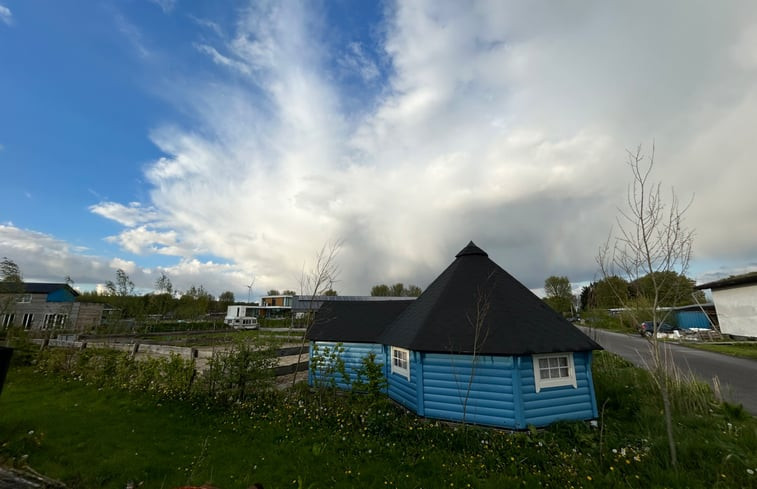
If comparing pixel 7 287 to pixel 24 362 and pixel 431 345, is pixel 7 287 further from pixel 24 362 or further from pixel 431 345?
pixel 431 345

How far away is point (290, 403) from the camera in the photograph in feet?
30.5

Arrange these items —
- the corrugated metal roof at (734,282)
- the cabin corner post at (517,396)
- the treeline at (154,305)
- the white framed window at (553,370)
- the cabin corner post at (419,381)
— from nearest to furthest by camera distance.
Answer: the cabin corner post at (517,396) < the white framed window at (553,370) < the cabin corner post at (419,381) < the corrugated metal roof at (734,282) < the treeline at (154,305)

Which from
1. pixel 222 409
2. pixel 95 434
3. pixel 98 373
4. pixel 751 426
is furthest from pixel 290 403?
pixel 751 426

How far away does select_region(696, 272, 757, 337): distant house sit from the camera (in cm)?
2330

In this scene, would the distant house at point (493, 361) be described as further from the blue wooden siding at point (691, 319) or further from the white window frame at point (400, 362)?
the blue wooden siding at point (691, 319)

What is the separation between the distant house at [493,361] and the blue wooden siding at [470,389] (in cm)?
2

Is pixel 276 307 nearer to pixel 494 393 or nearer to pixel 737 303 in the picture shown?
pixel 494 393

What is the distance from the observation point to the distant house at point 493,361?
26.7 ft

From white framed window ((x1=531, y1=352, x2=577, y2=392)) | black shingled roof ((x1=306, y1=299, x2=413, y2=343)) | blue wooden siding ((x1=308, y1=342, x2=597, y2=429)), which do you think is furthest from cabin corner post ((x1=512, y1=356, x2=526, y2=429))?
black shingled roof ((x1=306, y1=299, x2=413, y2=343))

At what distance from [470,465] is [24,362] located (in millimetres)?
20198

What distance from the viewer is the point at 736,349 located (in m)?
20.2

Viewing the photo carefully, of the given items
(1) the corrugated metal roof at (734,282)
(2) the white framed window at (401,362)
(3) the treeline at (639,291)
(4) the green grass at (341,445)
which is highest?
(1) the corrugated metal roof at (734,282)

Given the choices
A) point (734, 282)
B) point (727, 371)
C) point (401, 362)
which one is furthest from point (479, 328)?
point (734, 282)

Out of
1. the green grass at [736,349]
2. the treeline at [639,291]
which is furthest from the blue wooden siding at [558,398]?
the green grass at [736,349]
